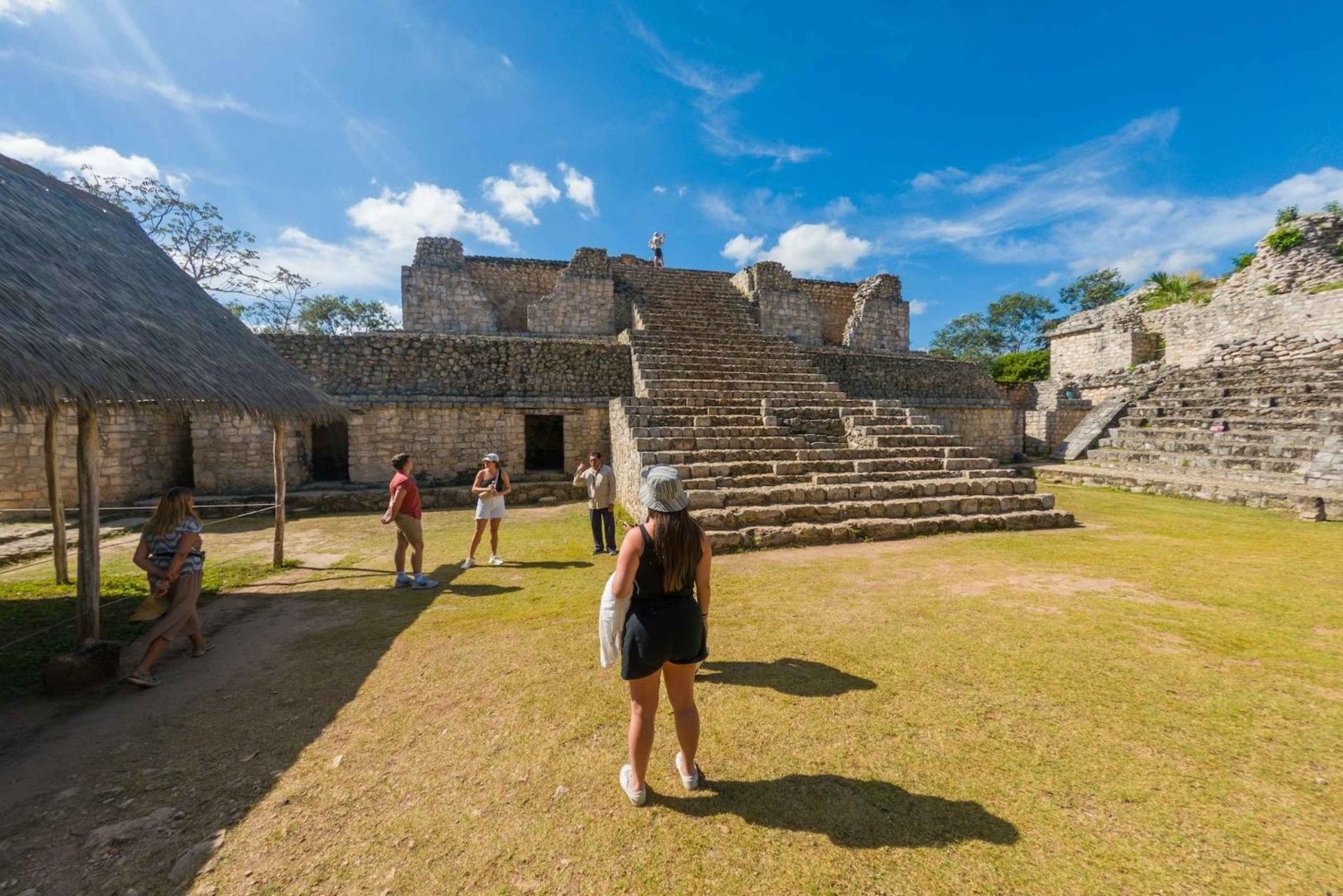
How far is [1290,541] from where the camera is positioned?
600 cm

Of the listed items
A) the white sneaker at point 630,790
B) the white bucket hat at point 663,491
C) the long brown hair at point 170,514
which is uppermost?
the white bucket hat at point 663,491

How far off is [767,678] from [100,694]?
14.1ft

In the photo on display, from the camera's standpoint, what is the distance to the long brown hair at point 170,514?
355cm

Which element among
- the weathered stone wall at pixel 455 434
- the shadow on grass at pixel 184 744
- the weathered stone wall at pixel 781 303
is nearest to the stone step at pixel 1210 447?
the weathered stone wall at pixel 781 303

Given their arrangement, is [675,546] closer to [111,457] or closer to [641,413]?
[641,413]

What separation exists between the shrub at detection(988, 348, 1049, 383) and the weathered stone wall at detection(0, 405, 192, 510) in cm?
3196

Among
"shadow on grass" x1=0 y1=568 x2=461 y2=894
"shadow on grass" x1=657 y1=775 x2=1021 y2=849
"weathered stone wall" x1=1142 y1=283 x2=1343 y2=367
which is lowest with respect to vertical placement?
"shadow on grass" x1=0 y1=568 x2=461 y2=894

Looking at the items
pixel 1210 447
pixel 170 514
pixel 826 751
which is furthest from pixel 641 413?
pixel 1210 447

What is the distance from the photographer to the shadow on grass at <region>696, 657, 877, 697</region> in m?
2.96

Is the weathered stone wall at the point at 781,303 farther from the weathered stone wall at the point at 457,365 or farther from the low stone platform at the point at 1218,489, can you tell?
the low stone platform at the point at 1218,489

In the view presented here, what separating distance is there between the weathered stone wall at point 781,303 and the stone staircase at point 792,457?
4.62 metres

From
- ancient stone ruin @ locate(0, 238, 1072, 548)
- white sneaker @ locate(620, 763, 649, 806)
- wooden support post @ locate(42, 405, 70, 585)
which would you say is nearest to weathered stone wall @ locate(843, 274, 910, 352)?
ancient stone ruin @ locate(0, 238, 1072, 548)

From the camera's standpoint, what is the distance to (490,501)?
19.3 ft

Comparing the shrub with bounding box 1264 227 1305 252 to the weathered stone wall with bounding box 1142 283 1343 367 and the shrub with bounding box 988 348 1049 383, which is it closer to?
the weathered stone wall with bounding box 1142 283 1343 367
